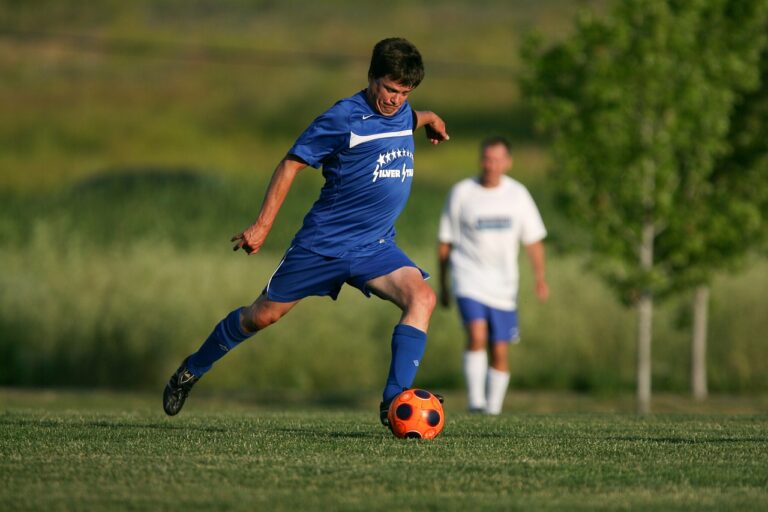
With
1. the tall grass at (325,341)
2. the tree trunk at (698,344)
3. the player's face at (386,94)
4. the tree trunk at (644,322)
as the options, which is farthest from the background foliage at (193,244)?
the player's face at (386,94)

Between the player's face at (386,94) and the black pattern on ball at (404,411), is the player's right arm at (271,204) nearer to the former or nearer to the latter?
the player's face at (386,94)

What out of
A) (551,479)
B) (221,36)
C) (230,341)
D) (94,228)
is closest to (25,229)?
(94,228)

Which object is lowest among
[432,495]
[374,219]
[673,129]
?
[432,495]

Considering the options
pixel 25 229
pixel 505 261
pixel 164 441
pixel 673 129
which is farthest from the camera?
pixel 25 229

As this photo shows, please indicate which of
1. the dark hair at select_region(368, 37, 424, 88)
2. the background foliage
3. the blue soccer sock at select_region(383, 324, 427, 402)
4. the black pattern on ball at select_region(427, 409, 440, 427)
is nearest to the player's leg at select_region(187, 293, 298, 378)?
the blue soccer sock at select_region(383, 324, 427, 402)

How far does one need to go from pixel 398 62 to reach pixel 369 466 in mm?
2399

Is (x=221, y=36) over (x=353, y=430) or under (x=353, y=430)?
over

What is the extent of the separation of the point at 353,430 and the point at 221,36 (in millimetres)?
53135

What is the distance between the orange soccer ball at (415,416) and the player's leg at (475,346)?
5176 mm

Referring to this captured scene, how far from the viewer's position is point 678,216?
1683 centimetres

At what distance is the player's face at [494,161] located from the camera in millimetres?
12516

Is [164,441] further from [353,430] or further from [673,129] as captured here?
[673,129]

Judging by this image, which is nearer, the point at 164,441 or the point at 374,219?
the point at 164,441

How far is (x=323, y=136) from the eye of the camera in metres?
7.62
